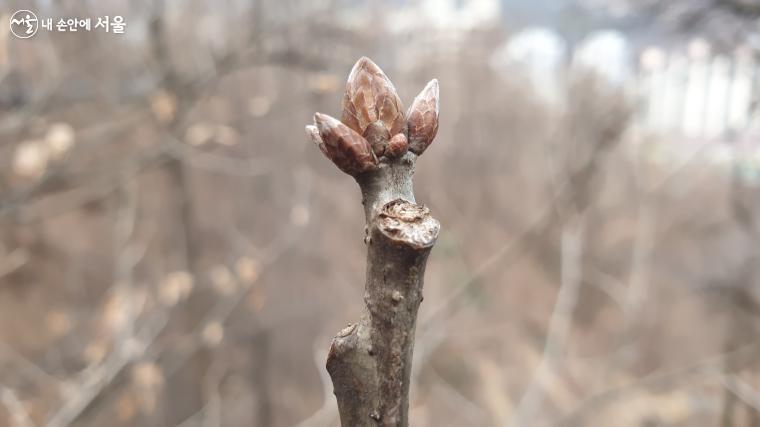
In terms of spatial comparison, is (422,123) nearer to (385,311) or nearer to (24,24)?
(385,311)

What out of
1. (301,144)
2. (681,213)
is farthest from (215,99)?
(681,213)

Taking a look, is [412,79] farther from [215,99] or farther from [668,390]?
[668,390]

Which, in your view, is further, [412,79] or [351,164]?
[412,79]

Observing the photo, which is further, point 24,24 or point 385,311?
point 24,24

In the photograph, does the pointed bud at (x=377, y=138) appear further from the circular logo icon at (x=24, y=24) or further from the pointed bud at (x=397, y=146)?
the circular logo icon at (x=24, y=24)

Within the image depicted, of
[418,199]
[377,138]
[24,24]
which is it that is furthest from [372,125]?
[24,24]

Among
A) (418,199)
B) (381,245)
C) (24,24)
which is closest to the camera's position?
(381,245)

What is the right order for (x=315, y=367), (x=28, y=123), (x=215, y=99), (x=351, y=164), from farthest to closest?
(x=315, y=367)
(x=215, y=99)
(x=28, y=123)
(x=351, y=164)

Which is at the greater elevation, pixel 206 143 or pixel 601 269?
pixel 206 143
